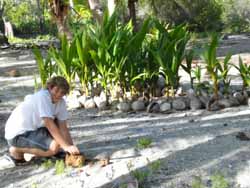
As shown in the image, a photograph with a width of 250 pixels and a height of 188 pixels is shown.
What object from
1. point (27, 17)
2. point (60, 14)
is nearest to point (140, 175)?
point (60, 14)

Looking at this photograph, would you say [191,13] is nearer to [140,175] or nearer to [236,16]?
[236,16]

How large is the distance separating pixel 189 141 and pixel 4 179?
1751 mm

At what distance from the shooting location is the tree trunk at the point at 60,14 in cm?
1327

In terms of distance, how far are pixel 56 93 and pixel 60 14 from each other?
947cm

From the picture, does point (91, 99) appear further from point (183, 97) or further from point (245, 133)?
point (245, 133)

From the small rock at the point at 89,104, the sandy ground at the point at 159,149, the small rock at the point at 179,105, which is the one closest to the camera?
the sandy ground at the point at 159,149

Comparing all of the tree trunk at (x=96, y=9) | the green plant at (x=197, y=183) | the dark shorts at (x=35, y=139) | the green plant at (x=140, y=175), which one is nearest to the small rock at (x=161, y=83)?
the dark shorts at (x=35, y=139)

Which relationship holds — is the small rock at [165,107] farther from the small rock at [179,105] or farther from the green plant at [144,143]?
the green plant at [144,143]

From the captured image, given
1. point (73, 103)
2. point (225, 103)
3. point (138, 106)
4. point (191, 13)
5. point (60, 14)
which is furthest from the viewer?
point (191, 13)

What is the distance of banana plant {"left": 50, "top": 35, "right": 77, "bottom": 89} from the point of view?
752cm

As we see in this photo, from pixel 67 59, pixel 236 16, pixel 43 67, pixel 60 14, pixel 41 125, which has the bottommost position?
pixel 41 125

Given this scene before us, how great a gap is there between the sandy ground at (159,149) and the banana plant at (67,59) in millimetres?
970

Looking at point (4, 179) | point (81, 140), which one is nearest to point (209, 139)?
point (81, 140)

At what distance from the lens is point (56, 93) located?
14.3 feet
